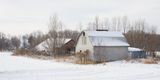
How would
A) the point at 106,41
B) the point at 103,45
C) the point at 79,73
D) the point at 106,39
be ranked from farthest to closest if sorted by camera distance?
1. the point at 106,39
2. the point at 106,41
3. the point at 103,45
4. the point at 79,73

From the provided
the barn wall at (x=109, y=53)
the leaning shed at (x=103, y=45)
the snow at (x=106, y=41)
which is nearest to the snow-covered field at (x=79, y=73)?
the barn wall at (x=109, y=53)

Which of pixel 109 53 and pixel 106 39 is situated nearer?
pixel 109 53

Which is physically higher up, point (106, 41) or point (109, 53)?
point (106, 41)

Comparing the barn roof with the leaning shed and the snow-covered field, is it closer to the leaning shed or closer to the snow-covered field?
the leaning shed

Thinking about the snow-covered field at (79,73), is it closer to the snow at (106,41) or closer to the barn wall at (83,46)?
the snow at (106,41)

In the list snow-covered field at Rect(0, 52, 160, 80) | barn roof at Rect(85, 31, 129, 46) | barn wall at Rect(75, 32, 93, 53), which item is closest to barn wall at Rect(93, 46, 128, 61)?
barn roof at Rect(85, 31, 129, 46)

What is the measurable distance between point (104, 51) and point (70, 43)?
94.7 ft

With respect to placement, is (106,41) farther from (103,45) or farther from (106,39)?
(103,45)

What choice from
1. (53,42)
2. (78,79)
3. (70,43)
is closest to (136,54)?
(53,42)

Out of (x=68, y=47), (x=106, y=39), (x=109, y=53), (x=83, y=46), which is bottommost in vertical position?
(x=68, y=47)

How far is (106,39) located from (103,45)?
88.2 inches

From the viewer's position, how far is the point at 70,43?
75312 mm

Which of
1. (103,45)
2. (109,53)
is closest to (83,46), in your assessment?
(103,45)

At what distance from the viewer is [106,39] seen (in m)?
49.4
